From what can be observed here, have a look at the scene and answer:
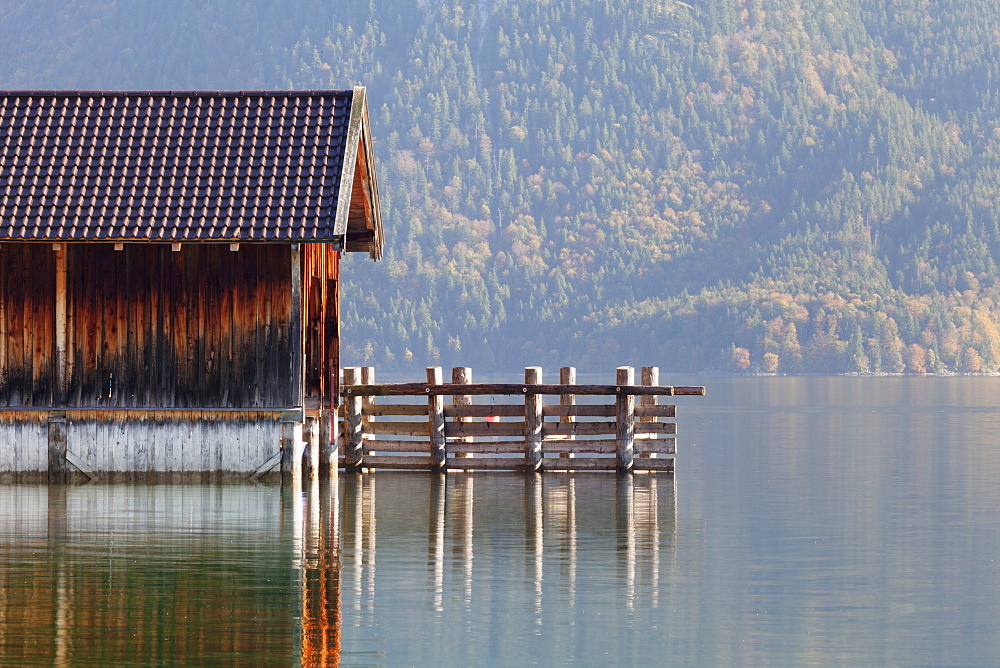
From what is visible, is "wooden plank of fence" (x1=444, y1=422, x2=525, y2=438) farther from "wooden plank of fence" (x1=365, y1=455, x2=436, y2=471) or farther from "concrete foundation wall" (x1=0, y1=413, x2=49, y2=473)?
"concrete foundation wall" (x1=0, y1=413, x2=49, y2=473)

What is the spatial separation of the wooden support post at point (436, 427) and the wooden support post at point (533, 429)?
1652 millimetres

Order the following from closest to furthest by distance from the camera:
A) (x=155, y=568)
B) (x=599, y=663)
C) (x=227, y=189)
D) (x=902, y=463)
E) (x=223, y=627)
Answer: (x=599, y=663) < (x=223, y=627) < (x=155, y=568) < (x=227, y=189) < (x=902, y=463)

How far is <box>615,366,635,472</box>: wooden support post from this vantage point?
32.4 meters

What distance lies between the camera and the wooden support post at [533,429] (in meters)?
32.8

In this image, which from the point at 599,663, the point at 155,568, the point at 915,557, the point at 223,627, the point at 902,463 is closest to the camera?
the point at 599,663

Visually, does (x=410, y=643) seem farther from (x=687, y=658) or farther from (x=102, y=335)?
(x=102, y=335)

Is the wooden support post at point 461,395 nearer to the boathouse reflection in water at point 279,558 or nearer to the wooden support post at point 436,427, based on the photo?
the wooden support post at point 436,427

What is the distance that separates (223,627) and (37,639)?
1.69 meters

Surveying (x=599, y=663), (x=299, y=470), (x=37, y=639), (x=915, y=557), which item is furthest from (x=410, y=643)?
(x=299, y=470)

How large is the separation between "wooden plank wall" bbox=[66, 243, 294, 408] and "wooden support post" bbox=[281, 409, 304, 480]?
0.26 meters

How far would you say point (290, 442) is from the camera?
28578mm

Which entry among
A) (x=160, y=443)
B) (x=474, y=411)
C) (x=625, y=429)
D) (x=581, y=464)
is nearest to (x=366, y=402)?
(x=474, y=411)

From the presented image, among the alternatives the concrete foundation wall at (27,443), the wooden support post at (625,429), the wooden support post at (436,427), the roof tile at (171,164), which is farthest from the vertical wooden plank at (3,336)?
the wooden support post at (625,429)

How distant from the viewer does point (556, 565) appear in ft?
65.8
